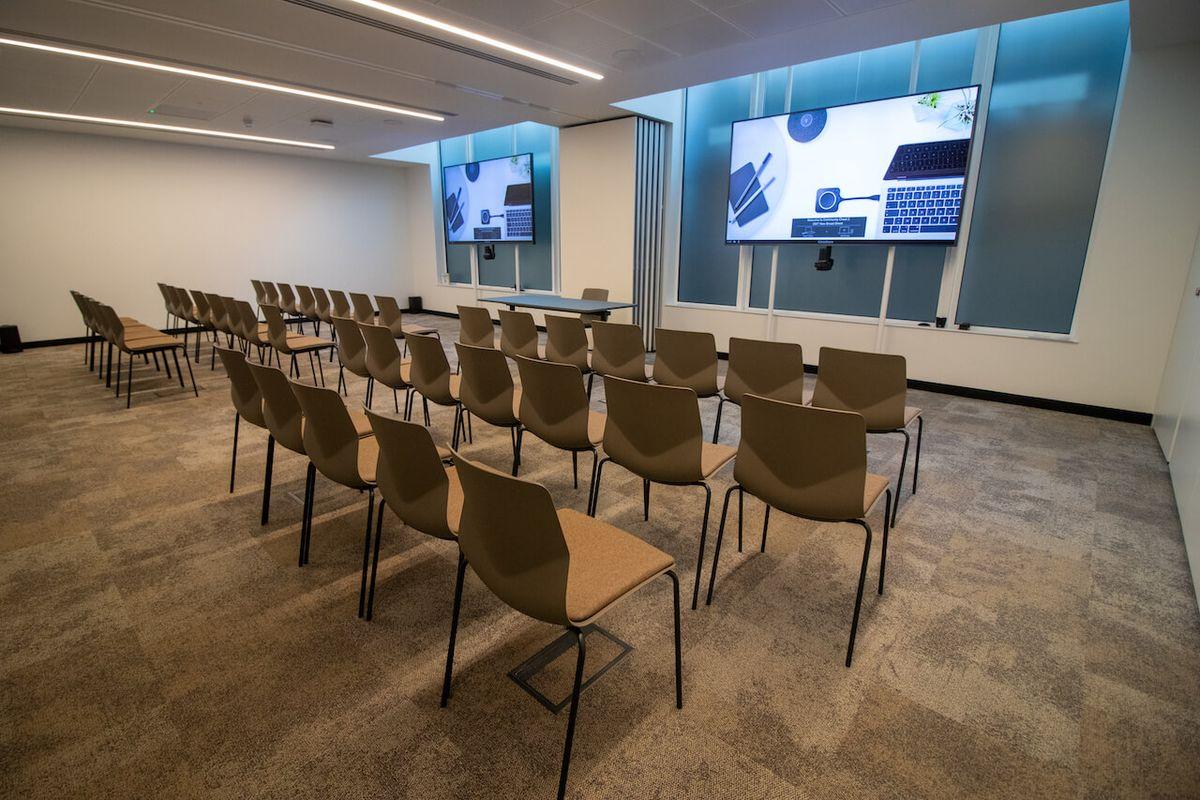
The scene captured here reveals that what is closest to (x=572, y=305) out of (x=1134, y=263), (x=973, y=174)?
(x=973, y=174)

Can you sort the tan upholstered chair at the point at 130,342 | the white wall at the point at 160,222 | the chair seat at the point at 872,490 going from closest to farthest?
the chair seat at the point at 872,490
the tan upholstered chair at the point at 130,342
the white wall at the point at 160,222

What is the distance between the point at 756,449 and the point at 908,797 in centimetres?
113

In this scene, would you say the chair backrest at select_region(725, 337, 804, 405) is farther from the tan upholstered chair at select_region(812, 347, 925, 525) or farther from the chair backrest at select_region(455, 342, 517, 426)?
the chair backrest at select_region(455, 342, 517, 426)

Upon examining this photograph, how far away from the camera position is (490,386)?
3.20m

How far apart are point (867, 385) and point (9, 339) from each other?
10.2 m

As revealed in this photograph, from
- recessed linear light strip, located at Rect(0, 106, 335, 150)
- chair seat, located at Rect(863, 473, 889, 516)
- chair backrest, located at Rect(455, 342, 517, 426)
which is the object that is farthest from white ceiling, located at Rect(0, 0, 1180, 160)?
chair seat, located at Rect(863, 473, 889, 516)

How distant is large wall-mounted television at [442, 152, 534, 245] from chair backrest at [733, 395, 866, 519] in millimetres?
7686

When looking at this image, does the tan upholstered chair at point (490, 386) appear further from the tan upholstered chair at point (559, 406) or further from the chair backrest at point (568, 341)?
the chair backrest at point (568, 341)

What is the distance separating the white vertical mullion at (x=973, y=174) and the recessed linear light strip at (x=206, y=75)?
591 centimetres

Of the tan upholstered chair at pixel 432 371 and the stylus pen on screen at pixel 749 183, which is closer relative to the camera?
the tan upholstered chair at pixel 432 371

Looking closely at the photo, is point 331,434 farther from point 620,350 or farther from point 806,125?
point 806,125

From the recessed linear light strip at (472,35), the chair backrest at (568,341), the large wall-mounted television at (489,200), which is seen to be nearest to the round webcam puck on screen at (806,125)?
the recessed linear light strip at (472,35)

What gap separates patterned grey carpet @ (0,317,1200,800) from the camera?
1596mm

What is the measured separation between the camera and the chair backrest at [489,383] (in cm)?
312
